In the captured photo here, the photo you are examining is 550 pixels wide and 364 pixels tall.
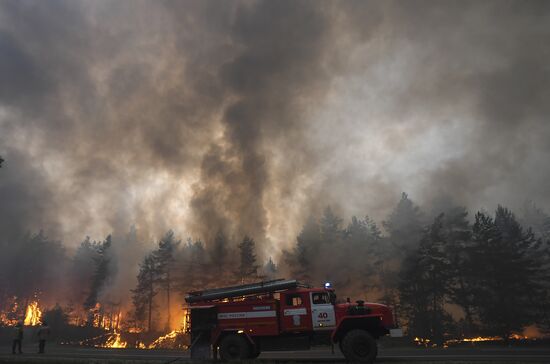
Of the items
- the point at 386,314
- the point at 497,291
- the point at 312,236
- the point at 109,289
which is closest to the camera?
the point at 386,314

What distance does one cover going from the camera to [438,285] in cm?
3247

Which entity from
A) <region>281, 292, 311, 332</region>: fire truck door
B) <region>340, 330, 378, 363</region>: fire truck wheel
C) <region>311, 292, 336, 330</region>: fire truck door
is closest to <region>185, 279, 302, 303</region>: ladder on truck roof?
<region>281, 292, 311, 332</region>: fire truck door

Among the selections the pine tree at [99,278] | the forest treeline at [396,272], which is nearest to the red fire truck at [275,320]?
the forest treeline at [396,272]

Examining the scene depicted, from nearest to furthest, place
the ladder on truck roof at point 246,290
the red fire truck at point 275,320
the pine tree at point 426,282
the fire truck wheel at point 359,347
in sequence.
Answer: the fire truck wheel at point 359,347, the red fire truck at point 275,320, the ladder on truck roof at point 246,290, the pine tree at point 426,282

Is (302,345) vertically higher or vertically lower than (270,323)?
lower

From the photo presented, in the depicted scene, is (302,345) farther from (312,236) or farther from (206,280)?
(206,280)

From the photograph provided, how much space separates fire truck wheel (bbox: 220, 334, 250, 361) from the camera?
14.8 m

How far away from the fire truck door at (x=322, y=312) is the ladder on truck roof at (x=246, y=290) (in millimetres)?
1035

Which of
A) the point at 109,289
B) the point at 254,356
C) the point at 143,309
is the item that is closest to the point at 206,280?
the point at 143,309

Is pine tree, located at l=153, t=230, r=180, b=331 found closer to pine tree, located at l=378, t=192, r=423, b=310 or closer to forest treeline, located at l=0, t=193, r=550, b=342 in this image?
forest treeline, located at l=0, t=193, r=550, b=342

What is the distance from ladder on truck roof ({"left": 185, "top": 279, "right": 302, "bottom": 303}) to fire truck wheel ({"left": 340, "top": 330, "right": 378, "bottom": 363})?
10.1 ft

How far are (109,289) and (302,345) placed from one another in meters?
57.1

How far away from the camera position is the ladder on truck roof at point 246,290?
1541cm

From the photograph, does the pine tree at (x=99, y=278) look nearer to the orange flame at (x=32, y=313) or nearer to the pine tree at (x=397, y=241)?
the orange flame at (x=32, y=313)
